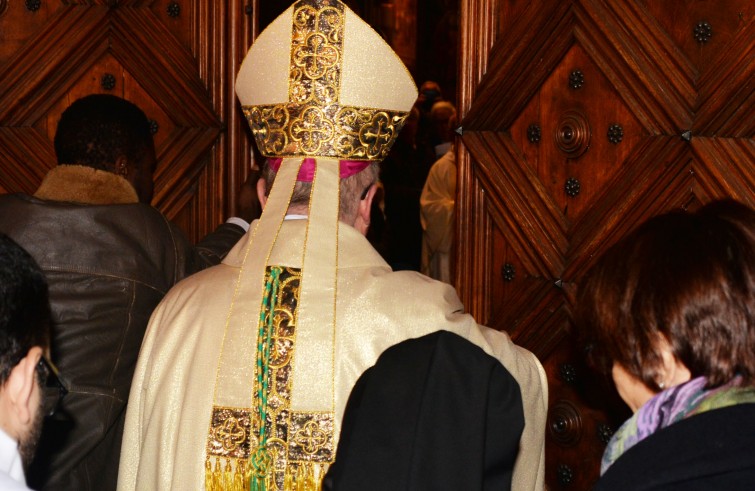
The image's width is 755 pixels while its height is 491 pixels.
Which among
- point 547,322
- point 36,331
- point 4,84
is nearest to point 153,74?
point 4,84

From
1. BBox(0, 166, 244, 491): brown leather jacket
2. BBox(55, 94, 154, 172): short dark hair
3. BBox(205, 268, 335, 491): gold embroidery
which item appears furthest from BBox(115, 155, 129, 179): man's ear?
BBox(205, 268, 335, 491): gold embroidery

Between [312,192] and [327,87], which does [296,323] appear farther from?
[327,87]

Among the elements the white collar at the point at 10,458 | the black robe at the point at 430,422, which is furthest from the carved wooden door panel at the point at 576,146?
the white collar at the point at 10,458

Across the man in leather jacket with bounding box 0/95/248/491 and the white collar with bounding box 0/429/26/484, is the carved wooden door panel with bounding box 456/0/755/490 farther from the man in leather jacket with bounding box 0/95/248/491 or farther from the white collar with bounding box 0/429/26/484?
the white collar with bounding box 0/429/26/484

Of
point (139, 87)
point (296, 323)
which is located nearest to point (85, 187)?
point (296, 323)

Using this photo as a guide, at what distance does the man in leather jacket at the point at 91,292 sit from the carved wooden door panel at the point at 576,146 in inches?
50.3

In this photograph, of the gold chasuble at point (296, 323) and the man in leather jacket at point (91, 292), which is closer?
the gold chasuble at point (296, 323)

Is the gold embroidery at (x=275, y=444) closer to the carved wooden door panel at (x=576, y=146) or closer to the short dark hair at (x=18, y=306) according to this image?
the short dark hair at (x=18, y=306)

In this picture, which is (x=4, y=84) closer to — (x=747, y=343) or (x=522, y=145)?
(x=522, y=145)

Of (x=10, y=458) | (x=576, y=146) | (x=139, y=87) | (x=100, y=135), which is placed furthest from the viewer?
(x=139, y=87)

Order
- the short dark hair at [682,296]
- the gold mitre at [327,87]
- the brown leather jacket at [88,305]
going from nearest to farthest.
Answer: the short dark hair at [682,296]
the gold mitre at [327,87]
the brown leather jacket at [88,305]

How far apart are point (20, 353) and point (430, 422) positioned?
2.02 feet

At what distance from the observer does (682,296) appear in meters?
1.61

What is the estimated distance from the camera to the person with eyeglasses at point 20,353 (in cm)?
147
